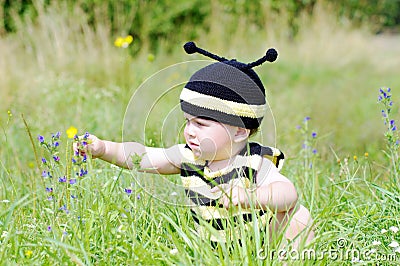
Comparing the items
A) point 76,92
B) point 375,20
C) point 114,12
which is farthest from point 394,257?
point 375,20

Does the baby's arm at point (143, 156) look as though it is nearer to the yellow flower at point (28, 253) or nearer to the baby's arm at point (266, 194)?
the baby's arm at point (266, 194)

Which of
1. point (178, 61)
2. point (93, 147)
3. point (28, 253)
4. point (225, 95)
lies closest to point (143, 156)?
point (93, 147)

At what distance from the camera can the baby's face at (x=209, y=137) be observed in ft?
8.31

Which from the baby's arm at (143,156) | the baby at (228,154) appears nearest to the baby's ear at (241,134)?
the baby at (228,154)

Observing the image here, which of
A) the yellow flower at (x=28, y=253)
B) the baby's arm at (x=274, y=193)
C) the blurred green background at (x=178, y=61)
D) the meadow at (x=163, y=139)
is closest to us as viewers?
the yellow flower at (x=28, y=253)

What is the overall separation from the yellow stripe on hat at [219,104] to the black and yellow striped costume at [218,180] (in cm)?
17

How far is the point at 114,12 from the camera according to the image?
10773 mm

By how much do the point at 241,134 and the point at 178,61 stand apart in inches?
243

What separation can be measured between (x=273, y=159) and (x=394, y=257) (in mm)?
614

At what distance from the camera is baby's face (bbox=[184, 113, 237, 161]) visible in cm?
253

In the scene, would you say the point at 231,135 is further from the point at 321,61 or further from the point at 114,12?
the point at 114,12

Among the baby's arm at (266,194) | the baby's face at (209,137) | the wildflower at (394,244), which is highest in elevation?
the baby's face at (209,137)

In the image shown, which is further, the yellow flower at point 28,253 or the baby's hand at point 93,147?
the baby's hand at point 93,147

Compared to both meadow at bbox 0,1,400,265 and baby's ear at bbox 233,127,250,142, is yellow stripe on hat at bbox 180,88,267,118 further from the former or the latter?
meadow at bbox 0,1,400,265
